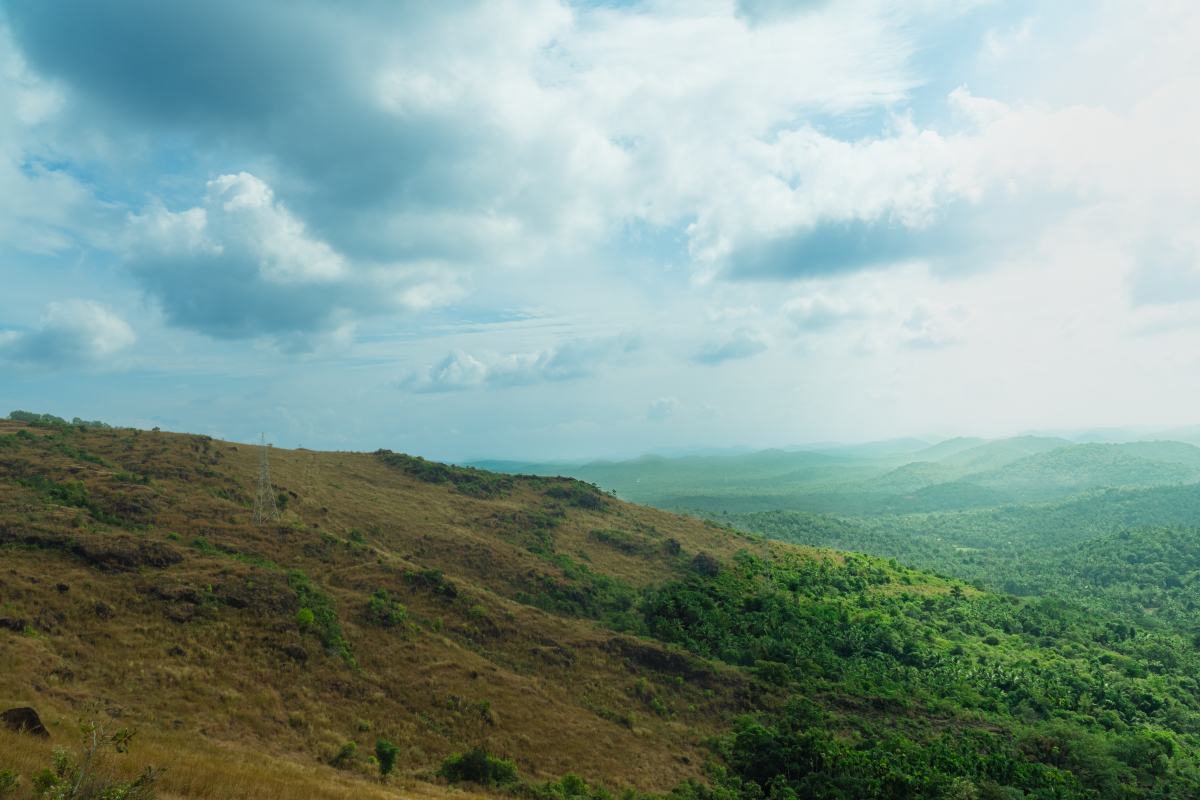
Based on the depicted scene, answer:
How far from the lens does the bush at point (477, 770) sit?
1083 inches

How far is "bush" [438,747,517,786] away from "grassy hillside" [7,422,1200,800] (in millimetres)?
127

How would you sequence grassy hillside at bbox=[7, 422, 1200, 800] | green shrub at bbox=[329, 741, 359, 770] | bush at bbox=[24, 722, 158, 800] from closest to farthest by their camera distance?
bush at bbox=[24, 722, 158, 800] → green shrub at bbox=[329, 741, 359, 770] → grassy hillside at bbox=[7, 422, 1200, 800]

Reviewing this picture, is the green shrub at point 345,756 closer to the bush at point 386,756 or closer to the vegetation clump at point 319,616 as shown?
the bush at point 386,756

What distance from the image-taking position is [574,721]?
121 ft

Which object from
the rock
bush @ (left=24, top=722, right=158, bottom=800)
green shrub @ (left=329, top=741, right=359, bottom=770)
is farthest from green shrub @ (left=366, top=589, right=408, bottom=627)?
bush @ (left=24, top=722, right=158, bottom=800)

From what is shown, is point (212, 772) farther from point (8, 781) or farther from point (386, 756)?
point (386, 756)

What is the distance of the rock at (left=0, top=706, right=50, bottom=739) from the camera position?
18031mm

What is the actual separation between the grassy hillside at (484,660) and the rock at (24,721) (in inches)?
72.6

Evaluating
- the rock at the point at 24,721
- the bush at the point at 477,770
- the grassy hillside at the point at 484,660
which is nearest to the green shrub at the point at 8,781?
the grassy hillside at the point at 484,660

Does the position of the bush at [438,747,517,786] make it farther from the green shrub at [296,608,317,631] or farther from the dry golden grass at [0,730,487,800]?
the green shrub at [296,608,317,631]

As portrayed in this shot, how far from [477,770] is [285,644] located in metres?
14.6

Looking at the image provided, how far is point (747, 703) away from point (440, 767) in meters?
25.9

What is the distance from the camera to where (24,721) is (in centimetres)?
1828

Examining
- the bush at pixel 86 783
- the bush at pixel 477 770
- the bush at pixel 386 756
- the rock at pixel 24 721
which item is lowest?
the bush at pixel 477 770
